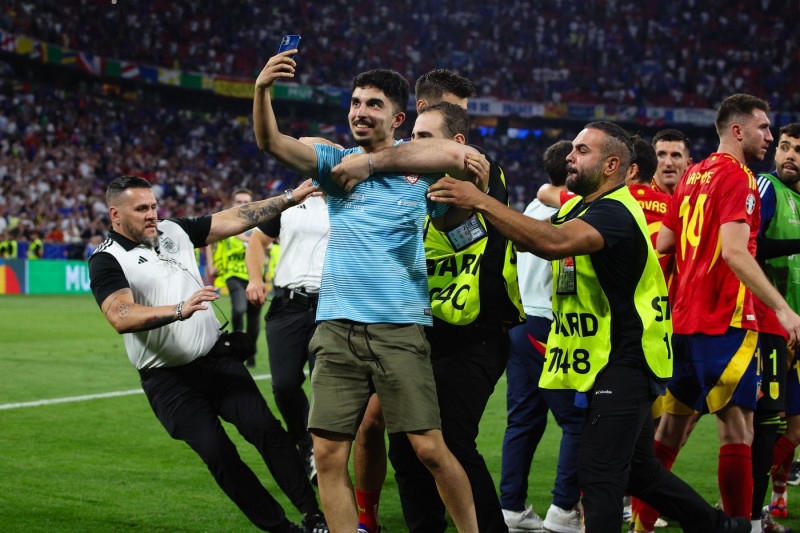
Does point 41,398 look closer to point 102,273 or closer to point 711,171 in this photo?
point 102,273

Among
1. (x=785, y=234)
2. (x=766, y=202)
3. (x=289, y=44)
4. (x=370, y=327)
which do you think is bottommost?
(x=370, y=327)

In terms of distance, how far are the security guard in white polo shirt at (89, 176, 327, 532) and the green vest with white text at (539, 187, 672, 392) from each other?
5.30ft

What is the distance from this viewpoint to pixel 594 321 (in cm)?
421

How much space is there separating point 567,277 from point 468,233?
0.50 m

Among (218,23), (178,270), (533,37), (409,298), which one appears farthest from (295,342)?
(533,37)

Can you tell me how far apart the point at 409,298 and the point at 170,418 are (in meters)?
1.78

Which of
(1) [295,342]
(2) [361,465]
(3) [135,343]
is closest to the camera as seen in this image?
(2) [361,465]

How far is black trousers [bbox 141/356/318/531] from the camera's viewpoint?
194 inches

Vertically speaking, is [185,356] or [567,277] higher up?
[567,277]

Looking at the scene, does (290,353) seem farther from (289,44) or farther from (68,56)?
(68,56)

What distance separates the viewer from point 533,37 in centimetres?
4594

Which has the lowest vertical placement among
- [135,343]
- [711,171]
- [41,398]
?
[41,398]

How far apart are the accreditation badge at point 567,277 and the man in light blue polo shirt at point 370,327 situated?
67cm

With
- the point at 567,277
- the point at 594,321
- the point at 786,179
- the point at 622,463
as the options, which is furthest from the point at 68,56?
the point at 622,463
